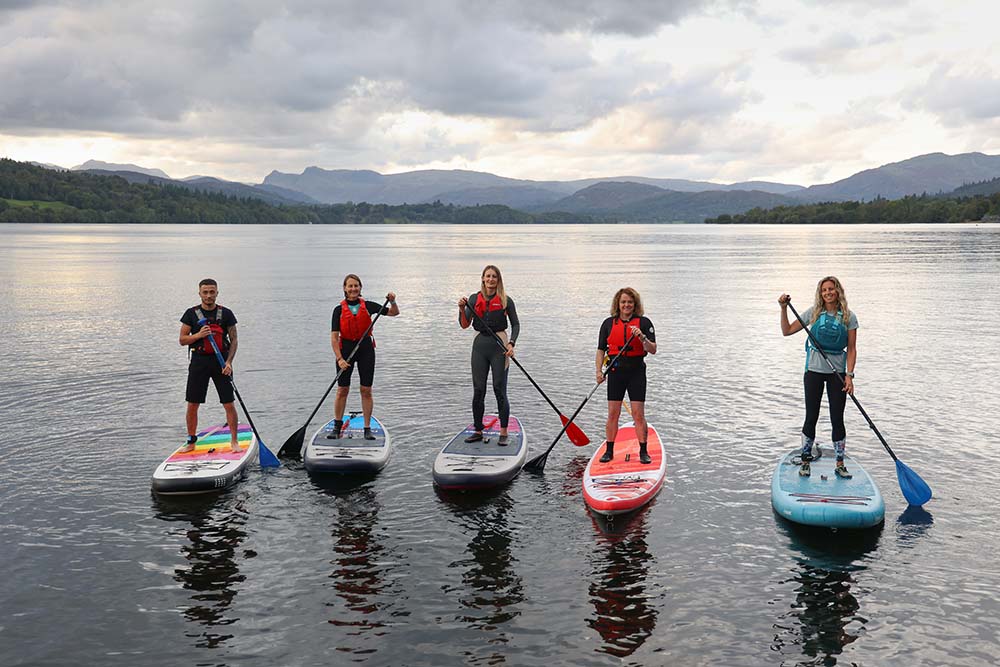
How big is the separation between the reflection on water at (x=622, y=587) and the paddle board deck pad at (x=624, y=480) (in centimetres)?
25

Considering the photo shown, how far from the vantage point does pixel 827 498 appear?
11.0 m

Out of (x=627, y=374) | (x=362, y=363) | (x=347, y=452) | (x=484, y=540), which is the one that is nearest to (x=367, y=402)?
(x=362, y=363)

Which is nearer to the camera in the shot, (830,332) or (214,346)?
(830,332)

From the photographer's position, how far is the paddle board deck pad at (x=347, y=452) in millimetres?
13016

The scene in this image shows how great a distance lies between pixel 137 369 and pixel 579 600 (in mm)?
17670

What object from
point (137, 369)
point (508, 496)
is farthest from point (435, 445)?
point (137, 369)

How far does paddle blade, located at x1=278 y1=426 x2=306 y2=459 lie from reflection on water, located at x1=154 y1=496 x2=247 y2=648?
2.20 meters

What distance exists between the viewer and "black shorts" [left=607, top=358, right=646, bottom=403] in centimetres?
1249

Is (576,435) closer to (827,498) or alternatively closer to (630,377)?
(630,377)

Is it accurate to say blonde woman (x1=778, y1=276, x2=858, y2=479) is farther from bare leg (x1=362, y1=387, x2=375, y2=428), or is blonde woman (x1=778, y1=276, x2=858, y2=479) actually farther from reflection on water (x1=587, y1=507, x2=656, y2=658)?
bare leg (x1=362, y1=387, x2=375, y2=428)

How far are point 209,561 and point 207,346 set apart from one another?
415 cm

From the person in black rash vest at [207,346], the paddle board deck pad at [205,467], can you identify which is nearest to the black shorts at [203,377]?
the person in black rash vest at [207,346]

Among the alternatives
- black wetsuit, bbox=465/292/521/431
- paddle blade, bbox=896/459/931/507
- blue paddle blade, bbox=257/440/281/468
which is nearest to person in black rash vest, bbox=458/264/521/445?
black wetsuit, bbox=465/292/521/431

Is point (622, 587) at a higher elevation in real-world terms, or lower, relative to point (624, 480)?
lower
